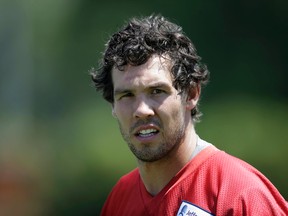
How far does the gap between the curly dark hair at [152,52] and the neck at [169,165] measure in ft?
0.65

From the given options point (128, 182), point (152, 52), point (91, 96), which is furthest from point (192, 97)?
point (91, 96)

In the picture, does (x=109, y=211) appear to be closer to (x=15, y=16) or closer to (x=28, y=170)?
(x=28, y=170)

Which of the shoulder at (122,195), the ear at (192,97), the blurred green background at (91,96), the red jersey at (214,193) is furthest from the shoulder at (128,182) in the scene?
the blurred green background at (91,96)

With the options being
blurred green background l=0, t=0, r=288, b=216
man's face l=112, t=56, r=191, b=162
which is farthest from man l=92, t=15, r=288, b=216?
blurred green background l=0, t=0, r=288, b=216

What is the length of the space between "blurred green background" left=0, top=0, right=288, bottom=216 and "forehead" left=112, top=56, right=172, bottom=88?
3166 mm

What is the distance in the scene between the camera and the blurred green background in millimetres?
6461

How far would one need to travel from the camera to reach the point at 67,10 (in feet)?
22.8

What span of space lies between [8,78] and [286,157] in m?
2.30

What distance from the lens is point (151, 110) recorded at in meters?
3.16

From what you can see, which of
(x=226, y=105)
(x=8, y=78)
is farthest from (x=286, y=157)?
(x=8, y=78)

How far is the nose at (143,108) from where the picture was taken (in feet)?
10.4

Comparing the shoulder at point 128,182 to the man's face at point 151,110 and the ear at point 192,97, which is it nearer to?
the man's face at point 151,110

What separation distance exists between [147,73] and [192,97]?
29 cm

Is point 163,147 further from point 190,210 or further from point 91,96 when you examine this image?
point 91,96
